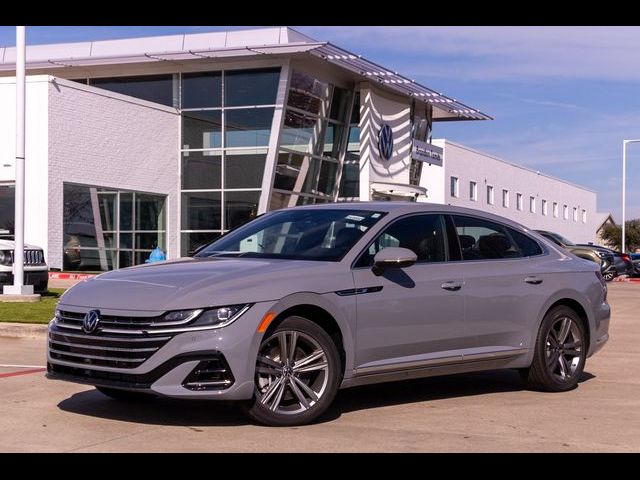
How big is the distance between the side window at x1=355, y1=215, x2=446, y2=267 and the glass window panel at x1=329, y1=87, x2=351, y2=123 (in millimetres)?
26788

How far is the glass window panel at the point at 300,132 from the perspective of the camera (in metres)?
32.2

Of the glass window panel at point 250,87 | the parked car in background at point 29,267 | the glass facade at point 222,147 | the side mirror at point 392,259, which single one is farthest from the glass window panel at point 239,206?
the side mirror at point 392,259

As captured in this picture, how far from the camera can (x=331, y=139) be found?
1378 inches

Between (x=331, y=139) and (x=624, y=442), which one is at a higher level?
(x=331, y=139)

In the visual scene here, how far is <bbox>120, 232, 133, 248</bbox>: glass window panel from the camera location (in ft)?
101

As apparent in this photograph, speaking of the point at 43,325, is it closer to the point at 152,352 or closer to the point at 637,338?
the point at 152,352

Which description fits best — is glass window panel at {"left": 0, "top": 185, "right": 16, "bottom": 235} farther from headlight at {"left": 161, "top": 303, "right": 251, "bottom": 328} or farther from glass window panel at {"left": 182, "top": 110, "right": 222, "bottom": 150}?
headlight at {"left": 161, "top": 303, "right": 251, "bottom": 328}

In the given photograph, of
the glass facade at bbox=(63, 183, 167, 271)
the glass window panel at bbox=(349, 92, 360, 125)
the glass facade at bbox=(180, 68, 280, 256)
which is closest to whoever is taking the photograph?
the glass facade at bbox=(63, 183, 167, 271)

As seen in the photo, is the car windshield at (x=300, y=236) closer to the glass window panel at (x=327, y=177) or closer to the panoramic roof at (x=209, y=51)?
the panoramic roof at (x=209, y=51)

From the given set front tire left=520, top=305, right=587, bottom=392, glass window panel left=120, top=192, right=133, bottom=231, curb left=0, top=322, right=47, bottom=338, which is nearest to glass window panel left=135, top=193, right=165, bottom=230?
glass window panel left=120, top=192, right=133, bottom=231

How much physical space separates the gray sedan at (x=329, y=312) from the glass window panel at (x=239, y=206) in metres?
23.6

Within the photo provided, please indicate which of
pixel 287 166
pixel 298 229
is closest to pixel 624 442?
pixel 298 229

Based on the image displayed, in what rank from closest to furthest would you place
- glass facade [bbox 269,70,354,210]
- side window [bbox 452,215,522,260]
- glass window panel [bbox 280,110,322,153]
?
side window [bbox 452,215,522,260] → glass window panel [bbox 280,110,322,153] → glass facade [bbox 269,70,354,210]
